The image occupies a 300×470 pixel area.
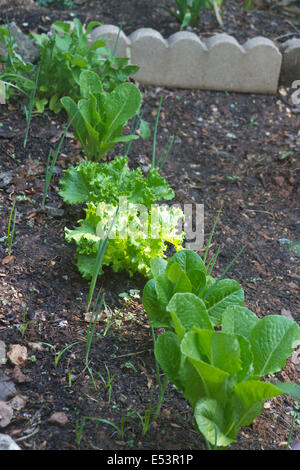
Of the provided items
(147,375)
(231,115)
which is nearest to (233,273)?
(147,375)

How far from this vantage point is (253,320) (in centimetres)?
201

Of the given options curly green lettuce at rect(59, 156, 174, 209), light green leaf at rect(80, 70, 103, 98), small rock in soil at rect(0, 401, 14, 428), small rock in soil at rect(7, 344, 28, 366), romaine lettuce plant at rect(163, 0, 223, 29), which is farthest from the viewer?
romaine lettuce plant at rect(163, 0, 223, 29)

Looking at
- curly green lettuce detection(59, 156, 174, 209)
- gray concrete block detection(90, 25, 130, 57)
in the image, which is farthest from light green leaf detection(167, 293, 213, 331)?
gray concrete block detection(90, 25, 130, 57)

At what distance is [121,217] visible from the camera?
2555 mm

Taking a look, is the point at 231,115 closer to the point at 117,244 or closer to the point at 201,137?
the point at 201,137

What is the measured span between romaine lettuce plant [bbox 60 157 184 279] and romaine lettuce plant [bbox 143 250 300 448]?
1.20 ft

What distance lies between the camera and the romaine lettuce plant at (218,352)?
177 centimetres

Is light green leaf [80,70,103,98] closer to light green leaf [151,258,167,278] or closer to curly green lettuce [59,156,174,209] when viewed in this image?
curly green lettuce [59,156,174,209]

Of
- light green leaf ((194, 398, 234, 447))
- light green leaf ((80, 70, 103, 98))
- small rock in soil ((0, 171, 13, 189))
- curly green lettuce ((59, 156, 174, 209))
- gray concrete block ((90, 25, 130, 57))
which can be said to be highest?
gray concrete block ((90, 25, 130, 57))

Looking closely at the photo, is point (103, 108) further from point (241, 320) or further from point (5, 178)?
point (241, 320)

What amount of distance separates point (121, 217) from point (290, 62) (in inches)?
103

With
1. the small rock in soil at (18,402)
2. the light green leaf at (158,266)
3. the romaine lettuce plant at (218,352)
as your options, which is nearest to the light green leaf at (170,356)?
the romaine lettuce plant at (218,352)

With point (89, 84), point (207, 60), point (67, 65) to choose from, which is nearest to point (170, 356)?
point (89, 84)

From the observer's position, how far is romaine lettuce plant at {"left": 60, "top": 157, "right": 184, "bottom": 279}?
2.52 m
